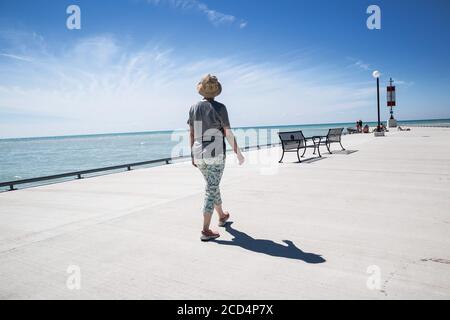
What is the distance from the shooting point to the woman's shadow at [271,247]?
3.07 metres

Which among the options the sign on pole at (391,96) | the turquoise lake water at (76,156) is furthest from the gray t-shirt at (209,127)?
the sign on pole at (391,96)

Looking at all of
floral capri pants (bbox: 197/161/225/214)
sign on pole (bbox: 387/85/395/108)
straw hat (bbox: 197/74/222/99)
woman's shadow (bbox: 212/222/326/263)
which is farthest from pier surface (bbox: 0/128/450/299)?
sign on pole (bbox: 387/85/395/108)

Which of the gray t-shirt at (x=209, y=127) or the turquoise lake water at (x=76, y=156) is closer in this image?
the gray t-shirt at (x=209, y=127)

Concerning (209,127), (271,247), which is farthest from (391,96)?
(271,247)

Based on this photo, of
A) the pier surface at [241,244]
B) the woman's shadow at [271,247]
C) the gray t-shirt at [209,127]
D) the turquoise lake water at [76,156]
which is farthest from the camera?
the turquoise lake water at [76,156]

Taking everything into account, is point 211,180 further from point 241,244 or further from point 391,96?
point 391,96

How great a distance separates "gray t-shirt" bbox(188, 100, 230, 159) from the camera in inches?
144

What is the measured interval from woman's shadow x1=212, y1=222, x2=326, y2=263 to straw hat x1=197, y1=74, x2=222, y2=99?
1.76m

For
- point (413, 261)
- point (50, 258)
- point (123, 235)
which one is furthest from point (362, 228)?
point (50, 258)

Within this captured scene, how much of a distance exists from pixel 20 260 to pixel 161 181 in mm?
4771

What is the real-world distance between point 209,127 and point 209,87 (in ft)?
1.60

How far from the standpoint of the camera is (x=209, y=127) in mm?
3656

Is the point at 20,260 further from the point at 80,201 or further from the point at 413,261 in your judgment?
the point at 413,261

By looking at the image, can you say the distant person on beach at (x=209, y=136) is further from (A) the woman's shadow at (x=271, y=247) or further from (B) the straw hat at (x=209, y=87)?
(A) the woman's shadow at (x=271, y=247)
